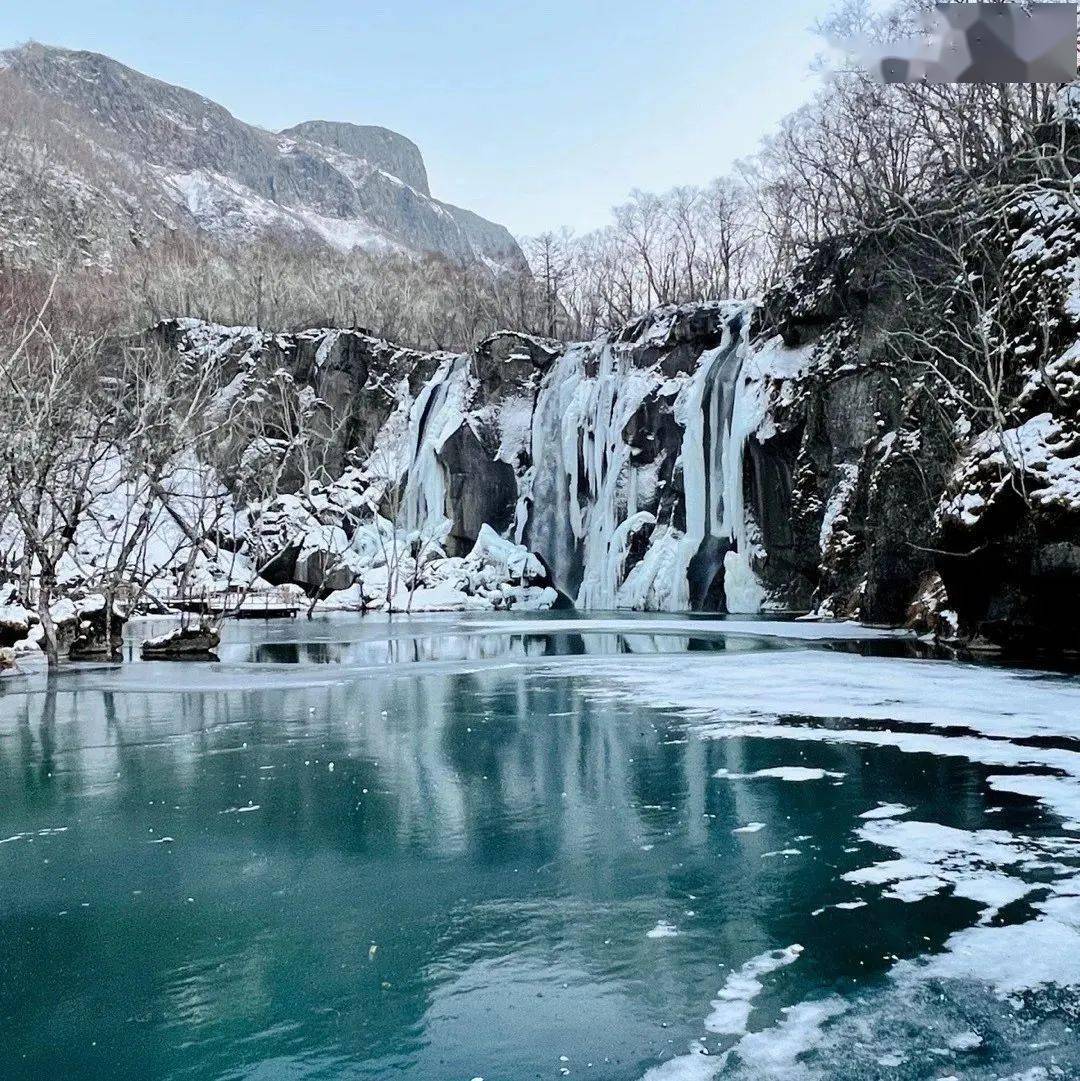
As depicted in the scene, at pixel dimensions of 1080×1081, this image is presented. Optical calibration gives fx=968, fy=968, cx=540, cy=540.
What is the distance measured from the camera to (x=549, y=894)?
12.7ft

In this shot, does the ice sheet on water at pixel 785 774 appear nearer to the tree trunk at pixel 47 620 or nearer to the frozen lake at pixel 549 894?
the frozen lake at pixel 549 894

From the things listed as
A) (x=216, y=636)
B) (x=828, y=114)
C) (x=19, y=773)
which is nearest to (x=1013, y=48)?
(x=19, y=773)

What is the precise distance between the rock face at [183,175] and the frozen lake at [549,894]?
6942 centimetres

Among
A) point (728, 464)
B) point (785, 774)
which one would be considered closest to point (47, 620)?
point (785, 774)

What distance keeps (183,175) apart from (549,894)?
128m

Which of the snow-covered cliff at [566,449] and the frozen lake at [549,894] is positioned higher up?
the snow-covered cliff at [566,449]

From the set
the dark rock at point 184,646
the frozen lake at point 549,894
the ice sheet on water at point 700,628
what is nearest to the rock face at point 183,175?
the ice sheet on water at point 700,628

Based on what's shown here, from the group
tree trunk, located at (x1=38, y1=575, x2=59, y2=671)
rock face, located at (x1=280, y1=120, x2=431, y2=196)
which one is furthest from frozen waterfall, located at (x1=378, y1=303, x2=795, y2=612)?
rock face, located at (x1=280, y1=120, x2=431, y2=196)

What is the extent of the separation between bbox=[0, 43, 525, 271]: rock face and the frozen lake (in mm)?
69423

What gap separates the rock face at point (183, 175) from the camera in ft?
253

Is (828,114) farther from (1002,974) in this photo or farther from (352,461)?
(1002,974)

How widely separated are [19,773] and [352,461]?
128ft

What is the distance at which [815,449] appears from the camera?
25578mm

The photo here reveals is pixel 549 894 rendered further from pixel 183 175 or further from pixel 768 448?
pixel 183 175
